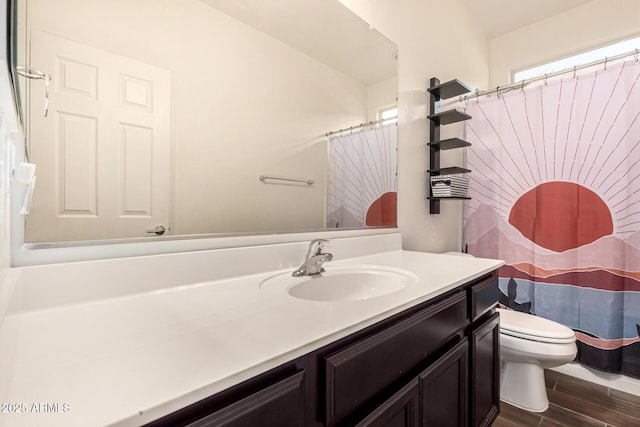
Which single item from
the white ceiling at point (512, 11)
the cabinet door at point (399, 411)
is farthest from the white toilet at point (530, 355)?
the white ceiling at point (512, 11)

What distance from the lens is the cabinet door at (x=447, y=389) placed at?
0.86 metres

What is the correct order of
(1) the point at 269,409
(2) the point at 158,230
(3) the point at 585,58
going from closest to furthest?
(1) the point at 269,409
(2) the point at 158,230
(3) the point at 585,58

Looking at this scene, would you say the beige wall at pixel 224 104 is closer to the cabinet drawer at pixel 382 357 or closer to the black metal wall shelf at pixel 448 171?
the cabinet drawer at pixel 382 357

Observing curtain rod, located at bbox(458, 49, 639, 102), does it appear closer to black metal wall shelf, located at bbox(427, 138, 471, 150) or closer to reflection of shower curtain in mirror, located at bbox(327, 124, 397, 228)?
black metal wall shelf, located at bbox(427, 138, 471, 150)

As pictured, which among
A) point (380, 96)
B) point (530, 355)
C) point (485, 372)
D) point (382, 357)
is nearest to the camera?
point (382, 357)

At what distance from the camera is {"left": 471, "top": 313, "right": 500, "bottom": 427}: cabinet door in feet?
3.72

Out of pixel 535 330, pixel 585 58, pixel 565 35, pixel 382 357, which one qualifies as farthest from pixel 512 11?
pixel 382 357

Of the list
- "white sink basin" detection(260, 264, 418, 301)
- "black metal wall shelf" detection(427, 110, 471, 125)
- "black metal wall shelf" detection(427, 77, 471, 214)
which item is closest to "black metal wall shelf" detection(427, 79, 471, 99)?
"black metal wall shelf" detection(427, 77, 471, 214)

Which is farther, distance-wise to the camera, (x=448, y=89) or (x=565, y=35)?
(x=565, y=35)

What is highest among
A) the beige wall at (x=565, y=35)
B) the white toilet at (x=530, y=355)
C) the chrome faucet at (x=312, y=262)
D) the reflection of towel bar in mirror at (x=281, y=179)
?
the beige wall at (x=565, y=35)

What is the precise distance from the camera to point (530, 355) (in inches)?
57.8

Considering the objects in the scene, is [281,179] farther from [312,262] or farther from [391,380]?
[391,380]

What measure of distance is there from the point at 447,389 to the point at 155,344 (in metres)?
0.90

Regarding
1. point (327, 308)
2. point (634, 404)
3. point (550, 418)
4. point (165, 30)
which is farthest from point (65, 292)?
point (634, 404)
